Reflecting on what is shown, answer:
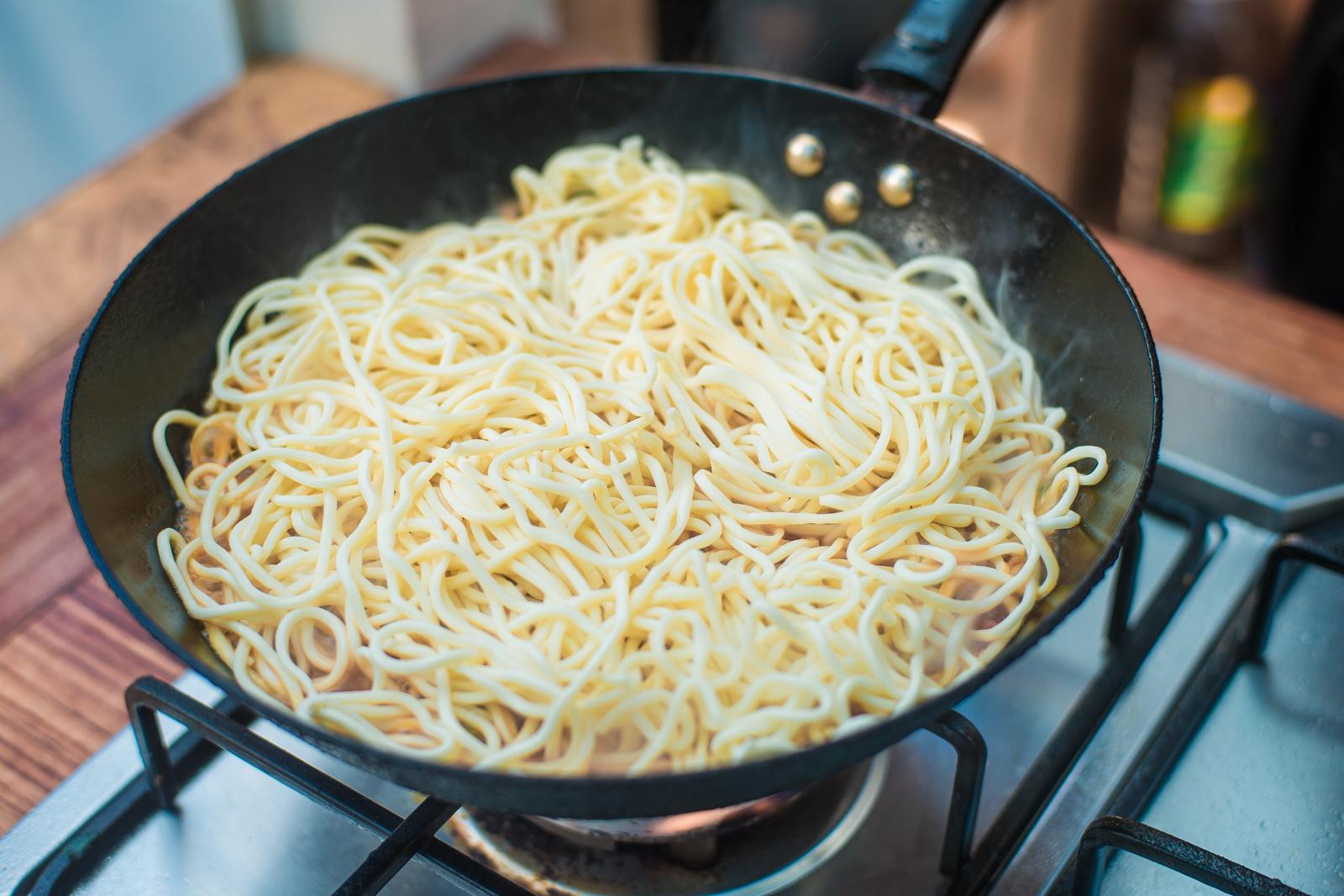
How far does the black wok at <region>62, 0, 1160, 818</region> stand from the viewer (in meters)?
0.68

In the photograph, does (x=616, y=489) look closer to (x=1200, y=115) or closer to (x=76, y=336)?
(x=76, y=336)

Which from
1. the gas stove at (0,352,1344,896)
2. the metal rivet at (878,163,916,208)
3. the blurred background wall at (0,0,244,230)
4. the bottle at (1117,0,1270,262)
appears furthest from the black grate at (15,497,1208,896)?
the bottle at (1117,0,1270,262)

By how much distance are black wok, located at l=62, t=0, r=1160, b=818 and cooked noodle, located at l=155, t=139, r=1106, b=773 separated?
26 millimetres

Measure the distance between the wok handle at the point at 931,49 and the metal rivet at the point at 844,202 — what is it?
111 millimetres

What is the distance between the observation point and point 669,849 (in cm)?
A: 91

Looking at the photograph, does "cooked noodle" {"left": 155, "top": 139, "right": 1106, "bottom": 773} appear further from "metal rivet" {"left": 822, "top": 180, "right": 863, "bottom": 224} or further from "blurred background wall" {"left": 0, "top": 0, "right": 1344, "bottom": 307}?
"blurred background wall" {"left": 0, "top": 0, "right": 1344, "bottom": 307}

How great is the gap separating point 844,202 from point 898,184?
0.06m

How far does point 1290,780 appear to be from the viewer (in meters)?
0.92

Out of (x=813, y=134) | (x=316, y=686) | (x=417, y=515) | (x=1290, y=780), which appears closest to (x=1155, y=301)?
(x=813, y=134)

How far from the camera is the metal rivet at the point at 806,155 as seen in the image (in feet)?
3.76

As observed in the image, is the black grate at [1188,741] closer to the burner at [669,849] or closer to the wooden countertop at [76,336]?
the burner at [669,849]

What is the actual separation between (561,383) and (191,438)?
0.28 m

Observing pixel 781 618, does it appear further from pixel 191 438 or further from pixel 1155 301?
pixel 1155 301

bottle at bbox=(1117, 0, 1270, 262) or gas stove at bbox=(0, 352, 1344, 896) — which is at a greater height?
gas stove at bbox=(0, 352, 1344, 896)
